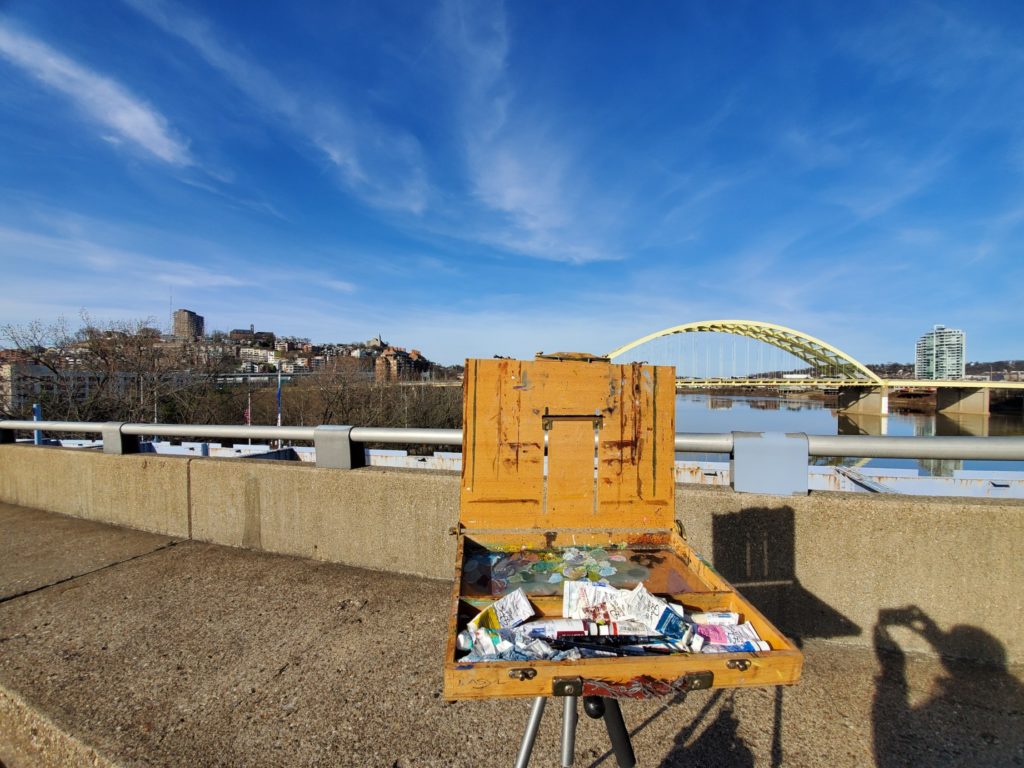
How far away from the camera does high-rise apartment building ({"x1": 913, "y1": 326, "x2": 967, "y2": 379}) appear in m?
94.6

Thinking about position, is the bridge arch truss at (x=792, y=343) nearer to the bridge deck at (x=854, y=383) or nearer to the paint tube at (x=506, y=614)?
the bridge deck at (x=854, y=383)

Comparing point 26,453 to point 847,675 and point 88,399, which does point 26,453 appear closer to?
point 847,675

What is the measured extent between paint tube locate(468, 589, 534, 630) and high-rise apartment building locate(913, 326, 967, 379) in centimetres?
11632

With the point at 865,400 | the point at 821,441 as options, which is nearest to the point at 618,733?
the point at 821,441

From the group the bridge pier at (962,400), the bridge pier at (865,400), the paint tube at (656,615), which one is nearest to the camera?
the paint tube at (656,615)

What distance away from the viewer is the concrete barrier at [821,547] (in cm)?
265

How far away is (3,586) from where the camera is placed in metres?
3.68

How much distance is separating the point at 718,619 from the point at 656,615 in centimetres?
25

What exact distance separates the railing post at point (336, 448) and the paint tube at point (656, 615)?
2.86 meters

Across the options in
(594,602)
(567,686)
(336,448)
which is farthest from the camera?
(336,448)

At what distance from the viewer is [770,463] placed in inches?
120

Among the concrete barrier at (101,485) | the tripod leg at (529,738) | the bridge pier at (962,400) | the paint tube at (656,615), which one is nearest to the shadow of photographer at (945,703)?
the paint tube at (656,615)

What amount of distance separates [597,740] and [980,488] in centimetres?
592

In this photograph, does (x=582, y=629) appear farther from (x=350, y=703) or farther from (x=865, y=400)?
(x=865, y=400)
